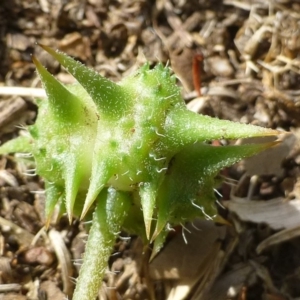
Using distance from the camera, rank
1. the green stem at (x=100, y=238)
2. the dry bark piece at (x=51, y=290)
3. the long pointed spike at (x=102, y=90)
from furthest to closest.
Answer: the dry bark piece at (x=51, y=290)
the green stem at (x=100, y=238)
the long pointed spike at (x=102, y=90)

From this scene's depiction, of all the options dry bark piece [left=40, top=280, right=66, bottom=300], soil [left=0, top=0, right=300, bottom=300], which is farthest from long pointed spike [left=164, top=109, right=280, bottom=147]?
dry bark piece [left=40, top=280, right=66, bottom=300]

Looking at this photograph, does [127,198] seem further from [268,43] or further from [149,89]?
[268,43]

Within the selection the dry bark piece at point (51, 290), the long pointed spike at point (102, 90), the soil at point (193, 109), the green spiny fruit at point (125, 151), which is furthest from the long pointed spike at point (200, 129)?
the dry bark piece at point (51, 290)

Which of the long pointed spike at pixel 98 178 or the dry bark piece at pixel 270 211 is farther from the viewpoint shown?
the dry bark piece at pixel 270 211

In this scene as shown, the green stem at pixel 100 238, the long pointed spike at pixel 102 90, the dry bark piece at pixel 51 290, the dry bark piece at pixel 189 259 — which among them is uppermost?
the long pointed spike at pixel 102 90

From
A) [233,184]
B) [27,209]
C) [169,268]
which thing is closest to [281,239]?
[233,184]

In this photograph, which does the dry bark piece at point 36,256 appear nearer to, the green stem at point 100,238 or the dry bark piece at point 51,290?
the dry bark piece at point 51,290

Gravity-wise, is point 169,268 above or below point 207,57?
below
